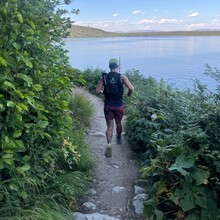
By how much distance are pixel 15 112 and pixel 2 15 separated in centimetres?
86

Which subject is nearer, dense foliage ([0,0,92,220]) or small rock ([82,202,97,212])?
dense foliage ([0,0,92,220])

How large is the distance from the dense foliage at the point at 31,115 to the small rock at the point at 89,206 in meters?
0.19

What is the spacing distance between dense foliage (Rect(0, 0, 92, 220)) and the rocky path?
0.29 meters

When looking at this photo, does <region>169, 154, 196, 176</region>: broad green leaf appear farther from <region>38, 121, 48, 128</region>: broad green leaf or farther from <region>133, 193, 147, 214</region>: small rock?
<region>38, 121, 48, 128</region>: broad green leaf

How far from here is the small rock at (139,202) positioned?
3.81 m

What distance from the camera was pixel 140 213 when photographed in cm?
377

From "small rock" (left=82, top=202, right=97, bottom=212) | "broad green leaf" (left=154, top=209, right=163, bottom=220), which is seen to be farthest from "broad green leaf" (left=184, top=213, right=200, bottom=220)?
"small rock" (left=82, top=202, right=97, bottom=212)

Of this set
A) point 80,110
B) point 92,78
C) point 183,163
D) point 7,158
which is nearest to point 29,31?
point 7,158

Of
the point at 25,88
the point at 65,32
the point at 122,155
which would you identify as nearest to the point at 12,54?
the point at 25,88

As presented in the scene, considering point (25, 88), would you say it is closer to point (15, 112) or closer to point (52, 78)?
point (15, 112)

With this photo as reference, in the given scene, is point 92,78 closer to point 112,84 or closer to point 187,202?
point 112,84

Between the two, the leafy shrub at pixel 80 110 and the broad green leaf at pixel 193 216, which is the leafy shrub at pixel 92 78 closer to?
the leafy shrub at pixel 80 110

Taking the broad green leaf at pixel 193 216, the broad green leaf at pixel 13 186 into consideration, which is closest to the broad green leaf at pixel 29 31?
the broad green leaf at pixel 13 186

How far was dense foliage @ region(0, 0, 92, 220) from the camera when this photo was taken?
2568 millimetres
